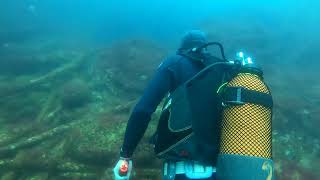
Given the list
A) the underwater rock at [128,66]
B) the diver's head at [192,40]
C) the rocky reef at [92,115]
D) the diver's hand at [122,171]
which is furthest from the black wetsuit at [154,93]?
the underwater rock at [128,66]

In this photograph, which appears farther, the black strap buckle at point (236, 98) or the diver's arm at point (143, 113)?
the diver's arm at point (143, 113)

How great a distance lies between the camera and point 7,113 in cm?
1171

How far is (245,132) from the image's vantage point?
11.6ft

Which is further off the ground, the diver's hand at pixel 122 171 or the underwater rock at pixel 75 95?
the underwater rock at pixel 75 95

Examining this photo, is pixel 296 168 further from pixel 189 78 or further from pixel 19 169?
pixel 19 169

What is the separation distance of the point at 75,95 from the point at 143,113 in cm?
900

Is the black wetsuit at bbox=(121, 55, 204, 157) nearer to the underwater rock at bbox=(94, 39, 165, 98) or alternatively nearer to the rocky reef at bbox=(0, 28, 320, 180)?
the rocky reef at bbox=(0, 28, 320, 180)

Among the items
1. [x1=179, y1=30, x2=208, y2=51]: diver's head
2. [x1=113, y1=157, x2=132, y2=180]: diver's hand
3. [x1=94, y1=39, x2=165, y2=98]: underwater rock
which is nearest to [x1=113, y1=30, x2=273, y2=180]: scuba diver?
[x1=113, y1=157, x2=132, y2=180]: diver's hand

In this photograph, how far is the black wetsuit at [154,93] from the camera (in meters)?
4.03

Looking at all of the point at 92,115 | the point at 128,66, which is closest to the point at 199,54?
the point at 92,115

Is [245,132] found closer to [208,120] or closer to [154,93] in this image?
[208,120]

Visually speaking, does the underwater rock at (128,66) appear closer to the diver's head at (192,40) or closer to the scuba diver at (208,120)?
the diver's head at (192,40)

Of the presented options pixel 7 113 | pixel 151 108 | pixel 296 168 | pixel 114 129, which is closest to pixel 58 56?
pixel 7 113

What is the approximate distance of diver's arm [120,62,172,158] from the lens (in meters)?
4.02
